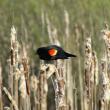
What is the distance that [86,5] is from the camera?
7793 mm

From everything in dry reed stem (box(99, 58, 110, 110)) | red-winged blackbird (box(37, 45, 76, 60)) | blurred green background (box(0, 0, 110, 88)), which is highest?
blurred green background (box(0, 0, 110, 88))

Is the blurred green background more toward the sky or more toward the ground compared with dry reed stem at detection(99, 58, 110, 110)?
more toward the sky

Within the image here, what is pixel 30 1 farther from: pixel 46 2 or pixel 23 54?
pixel 23 54

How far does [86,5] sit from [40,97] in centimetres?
484

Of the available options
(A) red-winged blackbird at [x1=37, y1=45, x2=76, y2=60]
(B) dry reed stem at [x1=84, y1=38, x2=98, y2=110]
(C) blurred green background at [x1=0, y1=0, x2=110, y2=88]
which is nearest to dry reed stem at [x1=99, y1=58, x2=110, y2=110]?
(B) dry reed stem at [x1=84, y1=38, x2=98, y2=110]

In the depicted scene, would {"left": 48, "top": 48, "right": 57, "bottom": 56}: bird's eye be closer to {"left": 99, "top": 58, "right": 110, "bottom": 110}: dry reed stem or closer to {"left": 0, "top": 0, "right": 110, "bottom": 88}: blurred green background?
{"left": 99, "top": 58, "right": 110, "bottom": 110}: dry reed stem

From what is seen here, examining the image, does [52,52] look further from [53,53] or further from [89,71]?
[89,71]

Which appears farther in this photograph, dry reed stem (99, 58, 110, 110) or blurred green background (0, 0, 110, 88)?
blurred green background (0, 0, 110, 88)

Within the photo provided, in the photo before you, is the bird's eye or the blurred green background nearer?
the bird's eye

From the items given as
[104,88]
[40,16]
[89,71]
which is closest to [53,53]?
[89,71]

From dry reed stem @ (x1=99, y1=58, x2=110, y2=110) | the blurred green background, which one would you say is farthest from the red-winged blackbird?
the blurred green background

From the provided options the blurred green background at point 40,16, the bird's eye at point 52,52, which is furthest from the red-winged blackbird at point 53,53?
the blurred green background at point 40,16

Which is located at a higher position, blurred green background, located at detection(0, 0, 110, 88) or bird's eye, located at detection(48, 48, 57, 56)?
blurred green background, located at detection(0, 0, 110, 88)

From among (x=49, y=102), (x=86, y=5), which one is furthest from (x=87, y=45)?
(x=86, y=5)
